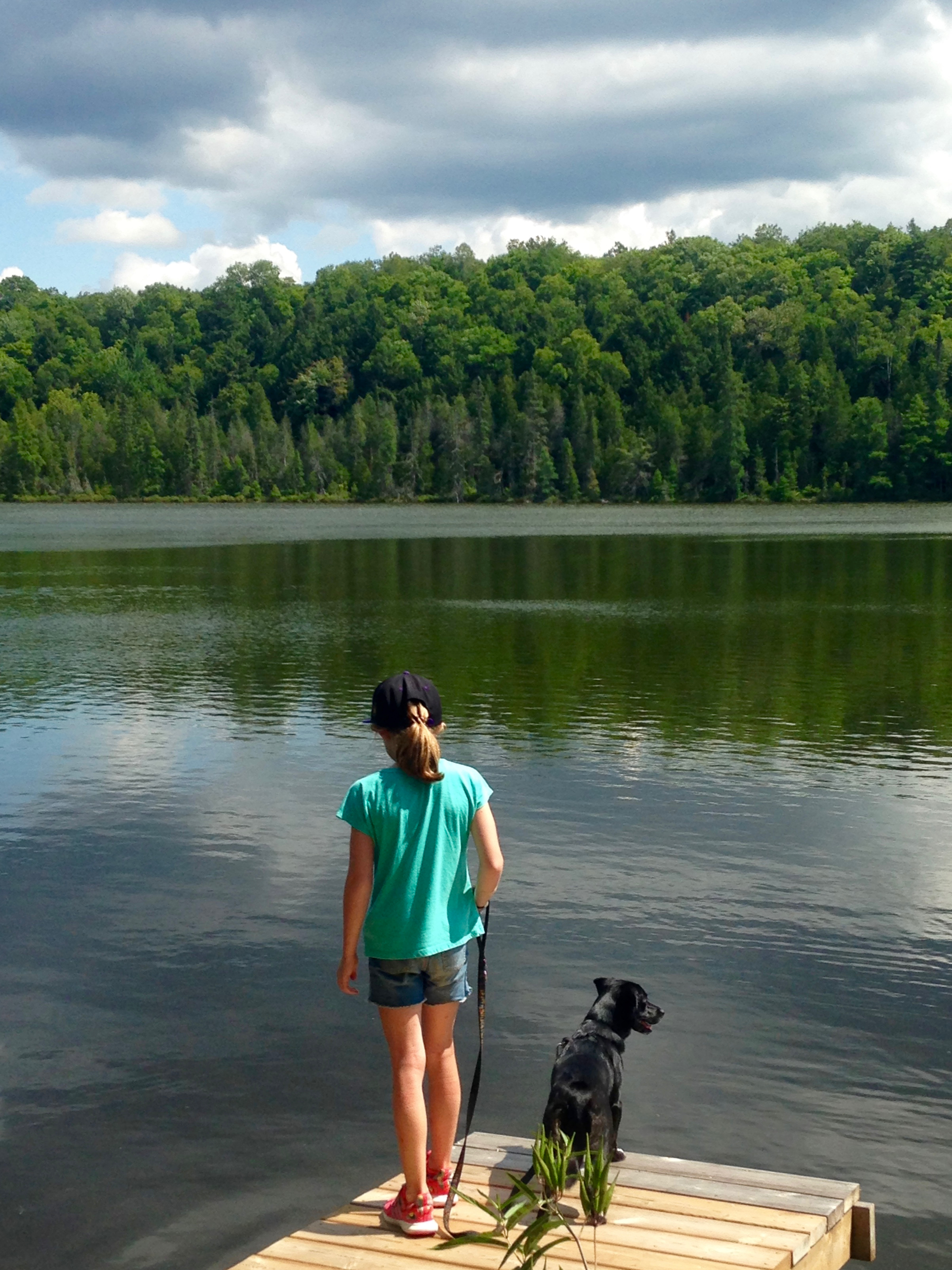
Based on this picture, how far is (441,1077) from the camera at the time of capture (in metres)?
5.77

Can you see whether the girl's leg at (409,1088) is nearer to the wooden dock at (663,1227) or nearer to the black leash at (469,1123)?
the black leash at (469,1123)

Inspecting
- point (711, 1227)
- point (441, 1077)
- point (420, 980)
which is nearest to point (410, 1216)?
point (441, 1077)

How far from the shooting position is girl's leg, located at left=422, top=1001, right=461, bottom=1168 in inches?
225

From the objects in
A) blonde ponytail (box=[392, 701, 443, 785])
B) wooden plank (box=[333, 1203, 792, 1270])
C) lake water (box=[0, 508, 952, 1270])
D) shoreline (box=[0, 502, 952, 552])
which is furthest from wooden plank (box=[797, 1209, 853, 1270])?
shoreline (box=[0, 502, 952, 552])

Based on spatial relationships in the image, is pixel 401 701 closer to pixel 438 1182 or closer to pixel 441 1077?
pixel 441 1077

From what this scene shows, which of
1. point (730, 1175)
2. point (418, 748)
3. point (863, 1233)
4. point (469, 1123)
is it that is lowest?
point (863, 1233)

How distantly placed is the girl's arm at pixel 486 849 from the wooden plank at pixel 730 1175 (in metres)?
1.27

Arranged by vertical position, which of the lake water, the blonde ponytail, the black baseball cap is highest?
the black baseball cap

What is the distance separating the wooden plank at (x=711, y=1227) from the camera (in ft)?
17.3

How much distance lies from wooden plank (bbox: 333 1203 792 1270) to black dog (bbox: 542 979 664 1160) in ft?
0.99

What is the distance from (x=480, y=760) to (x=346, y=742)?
2.35 metres

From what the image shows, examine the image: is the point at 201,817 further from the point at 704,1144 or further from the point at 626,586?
the point at 626,586

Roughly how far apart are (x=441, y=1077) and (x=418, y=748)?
140 centimetres

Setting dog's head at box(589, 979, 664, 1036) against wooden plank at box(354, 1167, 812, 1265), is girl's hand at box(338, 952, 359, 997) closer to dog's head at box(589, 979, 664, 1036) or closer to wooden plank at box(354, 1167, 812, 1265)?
wooden plank at box(354, 1167, 812, 1265)
